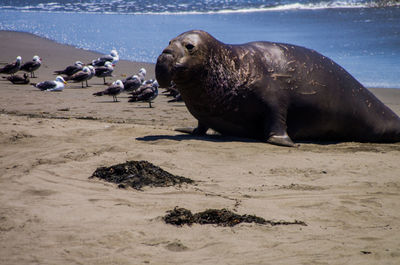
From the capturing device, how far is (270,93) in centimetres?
708

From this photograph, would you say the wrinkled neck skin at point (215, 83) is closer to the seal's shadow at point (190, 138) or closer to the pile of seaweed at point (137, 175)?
the seal's shadow at point (190, 138)

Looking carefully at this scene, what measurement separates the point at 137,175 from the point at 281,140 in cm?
248

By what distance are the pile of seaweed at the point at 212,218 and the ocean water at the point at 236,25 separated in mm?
10146

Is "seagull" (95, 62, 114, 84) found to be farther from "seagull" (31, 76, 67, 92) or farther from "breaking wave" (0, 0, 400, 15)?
"breaking wave" (0, 0, 400, 15)

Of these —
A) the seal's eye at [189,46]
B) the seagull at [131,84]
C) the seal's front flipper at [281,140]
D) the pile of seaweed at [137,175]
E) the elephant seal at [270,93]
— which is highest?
the seal's eye at [189,46]

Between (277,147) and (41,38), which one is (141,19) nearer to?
(41,38)

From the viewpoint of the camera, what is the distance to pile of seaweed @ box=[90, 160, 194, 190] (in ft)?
15.6

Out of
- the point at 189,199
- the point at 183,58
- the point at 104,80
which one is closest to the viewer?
the point at 189,199

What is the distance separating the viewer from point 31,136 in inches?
254

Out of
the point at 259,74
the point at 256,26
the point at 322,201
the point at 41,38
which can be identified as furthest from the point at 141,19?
the point at 322,201

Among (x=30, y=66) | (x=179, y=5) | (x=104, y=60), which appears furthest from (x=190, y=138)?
(x=179, y=5)

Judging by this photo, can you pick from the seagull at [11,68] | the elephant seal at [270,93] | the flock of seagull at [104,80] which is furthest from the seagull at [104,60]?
the elephant seal at [270,93]

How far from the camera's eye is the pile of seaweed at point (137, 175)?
4.77m

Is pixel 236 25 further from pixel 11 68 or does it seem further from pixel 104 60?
pixel 11 68
